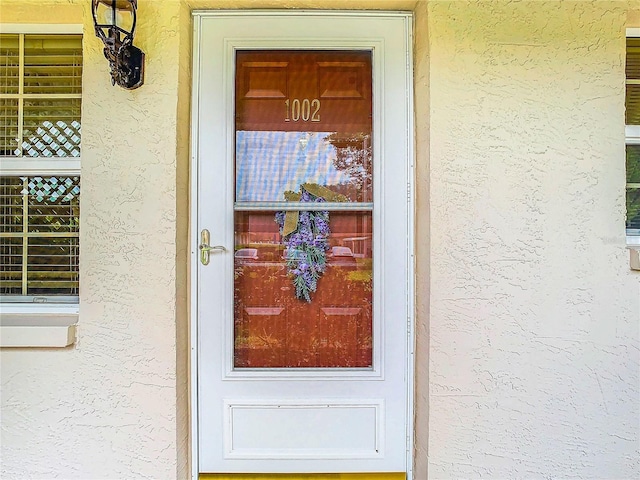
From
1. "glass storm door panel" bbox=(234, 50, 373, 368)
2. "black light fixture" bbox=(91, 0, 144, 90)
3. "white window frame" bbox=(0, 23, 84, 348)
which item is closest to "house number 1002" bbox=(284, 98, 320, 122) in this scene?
"glass storm door panel" bbox=(234, 50, 373, 368)

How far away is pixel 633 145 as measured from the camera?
1.77 m

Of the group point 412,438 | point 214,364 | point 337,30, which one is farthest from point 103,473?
point 337,30

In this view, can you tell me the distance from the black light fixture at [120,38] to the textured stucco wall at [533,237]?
1.43 metres

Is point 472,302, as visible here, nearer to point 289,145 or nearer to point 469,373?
point 469,373

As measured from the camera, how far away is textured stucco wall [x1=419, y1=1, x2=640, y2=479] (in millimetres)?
1587

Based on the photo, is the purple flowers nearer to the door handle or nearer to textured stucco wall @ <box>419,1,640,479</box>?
the door handle

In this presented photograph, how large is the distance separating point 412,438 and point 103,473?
1.60 metres

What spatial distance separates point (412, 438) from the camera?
177cm

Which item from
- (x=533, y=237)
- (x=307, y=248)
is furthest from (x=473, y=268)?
(x=307, y=248)

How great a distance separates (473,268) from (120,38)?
1.99 meters

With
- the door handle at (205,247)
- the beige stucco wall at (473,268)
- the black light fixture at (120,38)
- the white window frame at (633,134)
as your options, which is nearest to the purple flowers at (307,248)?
the door handle at (205,247)

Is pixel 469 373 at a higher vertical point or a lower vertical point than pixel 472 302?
lower

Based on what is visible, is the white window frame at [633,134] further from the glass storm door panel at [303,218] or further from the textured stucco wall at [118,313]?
the textured stucco wall at [118,313]

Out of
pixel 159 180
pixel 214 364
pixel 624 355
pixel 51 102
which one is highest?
pixel 51 102
